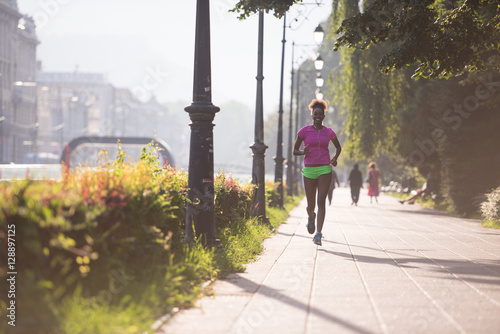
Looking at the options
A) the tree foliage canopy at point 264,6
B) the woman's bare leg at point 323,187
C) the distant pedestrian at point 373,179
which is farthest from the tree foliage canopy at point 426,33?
the distant pedestrian at point 373,179

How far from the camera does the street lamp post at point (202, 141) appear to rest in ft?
25.9

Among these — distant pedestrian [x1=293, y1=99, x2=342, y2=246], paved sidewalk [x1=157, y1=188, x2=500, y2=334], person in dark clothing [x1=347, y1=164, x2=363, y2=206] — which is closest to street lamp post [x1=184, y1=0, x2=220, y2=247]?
paved sidewalk [x1=157, y1=188, x2=500, y2=334]

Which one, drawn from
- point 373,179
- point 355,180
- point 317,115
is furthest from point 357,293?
point 373,179

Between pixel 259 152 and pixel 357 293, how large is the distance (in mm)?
8918

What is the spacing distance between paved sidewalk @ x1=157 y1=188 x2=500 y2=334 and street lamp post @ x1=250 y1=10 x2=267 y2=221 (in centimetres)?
389

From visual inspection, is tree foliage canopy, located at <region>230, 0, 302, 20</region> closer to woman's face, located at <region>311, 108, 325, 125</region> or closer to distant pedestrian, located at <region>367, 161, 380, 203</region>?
woman's face, located at <region>311, 108, 325, 125</region>

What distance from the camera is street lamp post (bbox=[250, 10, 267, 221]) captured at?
1441 centimetres

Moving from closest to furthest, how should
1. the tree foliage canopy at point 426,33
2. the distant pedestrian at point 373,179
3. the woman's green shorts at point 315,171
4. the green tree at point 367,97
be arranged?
the woman's green shorts at point 315,171
the tree foliage canopy at point 426,33
the green tree at point 367,97
the distant pedestrian at point 373,179

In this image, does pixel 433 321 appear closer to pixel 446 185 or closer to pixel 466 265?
pixel 466 265

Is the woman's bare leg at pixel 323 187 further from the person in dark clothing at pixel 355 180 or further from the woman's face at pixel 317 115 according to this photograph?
the person in dark clothing at pixel 355 180

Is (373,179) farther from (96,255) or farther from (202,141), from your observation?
(96,255)

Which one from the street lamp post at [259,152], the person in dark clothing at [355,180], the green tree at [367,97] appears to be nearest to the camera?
the street lamp post at [259,152]

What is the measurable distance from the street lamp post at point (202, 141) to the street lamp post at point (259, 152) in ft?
20.2

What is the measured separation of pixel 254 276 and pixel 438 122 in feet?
45.8
